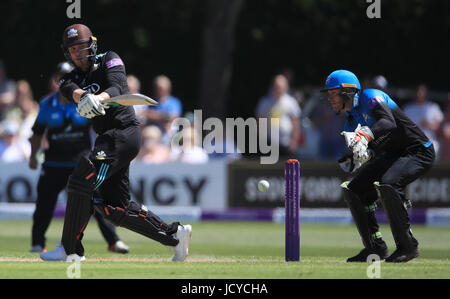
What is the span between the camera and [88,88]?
8.73m

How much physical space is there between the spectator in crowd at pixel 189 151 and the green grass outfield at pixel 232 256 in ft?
4.16

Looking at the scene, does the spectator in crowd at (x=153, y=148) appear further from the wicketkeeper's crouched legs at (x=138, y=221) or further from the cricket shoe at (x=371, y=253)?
the cricket shoe at (x=371, y=253)

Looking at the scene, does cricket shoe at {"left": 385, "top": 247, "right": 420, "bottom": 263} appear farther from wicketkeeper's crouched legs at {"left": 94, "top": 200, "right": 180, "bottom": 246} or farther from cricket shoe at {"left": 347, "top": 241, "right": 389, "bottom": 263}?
wicketkeeper's crouched legs at {"left": 94, "top": 200, "right": 180, "bottom": 246}

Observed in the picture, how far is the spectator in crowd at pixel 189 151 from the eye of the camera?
16.9m

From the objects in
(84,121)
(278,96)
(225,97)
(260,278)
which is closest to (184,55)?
(225,97)

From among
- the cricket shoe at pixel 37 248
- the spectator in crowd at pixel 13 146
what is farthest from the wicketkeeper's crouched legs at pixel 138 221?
the spectator in crowd at pixel 13 146

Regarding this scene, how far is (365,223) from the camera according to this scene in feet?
30.2

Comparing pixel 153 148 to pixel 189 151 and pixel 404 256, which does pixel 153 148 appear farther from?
pixel 404 256

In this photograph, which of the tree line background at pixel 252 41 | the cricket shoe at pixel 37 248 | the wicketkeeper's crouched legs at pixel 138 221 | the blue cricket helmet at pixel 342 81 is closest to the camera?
the wicketkeeper's crouched legs at pixel 138 221

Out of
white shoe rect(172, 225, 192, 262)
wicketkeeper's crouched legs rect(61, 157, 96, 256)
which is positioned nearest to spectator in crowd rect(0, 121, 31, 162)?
white shoe rect(172, 225, 192, 262)

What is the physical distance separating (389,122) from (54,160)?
4.31m

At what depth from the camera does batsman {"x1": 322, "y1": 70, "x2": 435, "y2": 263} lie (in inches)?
346

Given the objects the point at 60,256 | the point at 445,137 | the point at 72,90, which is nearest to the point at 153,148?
the point at 445,137

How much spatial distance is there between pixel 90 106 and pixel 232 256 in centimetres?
296
